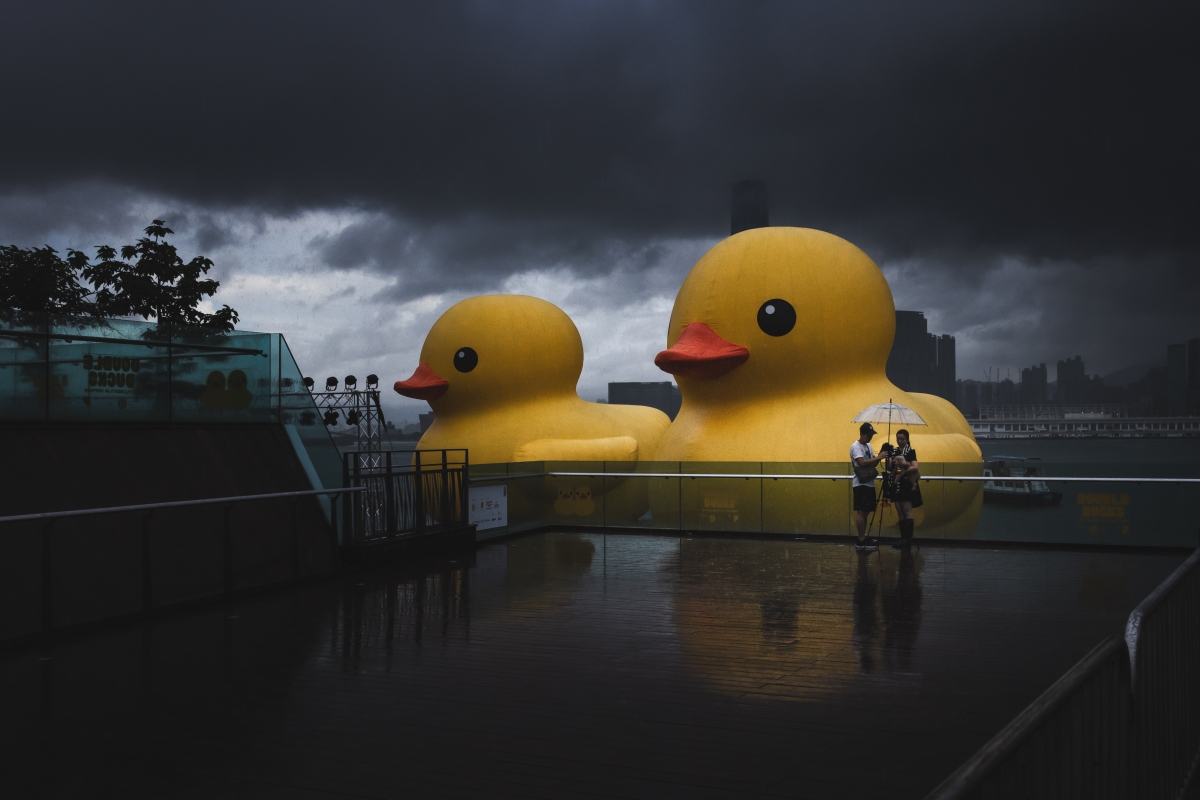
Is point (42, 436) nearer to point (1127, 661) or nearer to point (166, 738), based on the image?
point (166, 738)

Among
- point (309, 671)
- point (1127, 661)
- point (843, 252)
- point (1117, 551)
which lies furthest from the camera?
point (843, 252)

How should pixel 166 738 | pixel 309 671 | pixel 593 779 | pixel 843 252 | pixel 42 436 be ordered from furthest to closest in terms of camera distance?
pixel 843 252
pixel 42 436
pixel 309 671
pixel 166 738
pixel 593 779

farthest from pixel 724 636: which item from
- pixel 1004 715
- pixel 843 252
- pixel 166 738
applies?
pixel 843 252

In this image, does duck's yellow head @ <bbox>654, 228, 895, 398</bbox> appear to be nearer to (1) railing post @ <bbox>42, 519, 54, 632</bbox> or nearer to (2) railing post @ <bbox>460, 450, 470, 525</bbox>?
(2) railing post @ <bbox>460, 450, 470, 525</bbox>

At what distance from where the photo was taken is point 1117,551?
12023 mm

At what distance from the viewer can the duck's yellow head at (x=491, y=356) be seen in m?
19.5

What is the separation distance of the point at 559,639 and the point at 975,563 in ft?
19.1

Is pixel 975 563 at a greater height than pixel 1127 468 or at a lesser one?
lesser

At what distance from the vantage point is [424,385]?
19641 mm

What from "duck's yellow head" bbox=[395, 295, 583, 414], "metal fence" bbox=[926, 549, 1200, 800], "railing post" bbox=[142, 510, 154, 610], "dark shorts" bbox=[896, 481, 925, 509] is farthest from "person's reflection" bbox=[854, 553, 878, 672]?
"duck's yellow head" bbox=[395, 295, 583, 414]

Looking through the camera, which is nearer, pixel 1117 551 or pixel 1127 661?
pixel 1127 661

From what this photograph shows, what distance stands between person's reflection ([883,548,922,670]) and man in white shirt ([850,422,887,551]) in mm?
923

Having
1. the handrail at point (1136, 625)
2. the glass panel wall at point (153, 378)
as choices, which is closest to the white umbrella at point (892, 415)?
the glass panel wall at point (153, 378)

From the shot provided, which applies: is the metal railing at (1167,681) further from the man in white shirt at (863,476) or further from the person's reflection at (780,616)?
the man in white shirt at (863,476)
